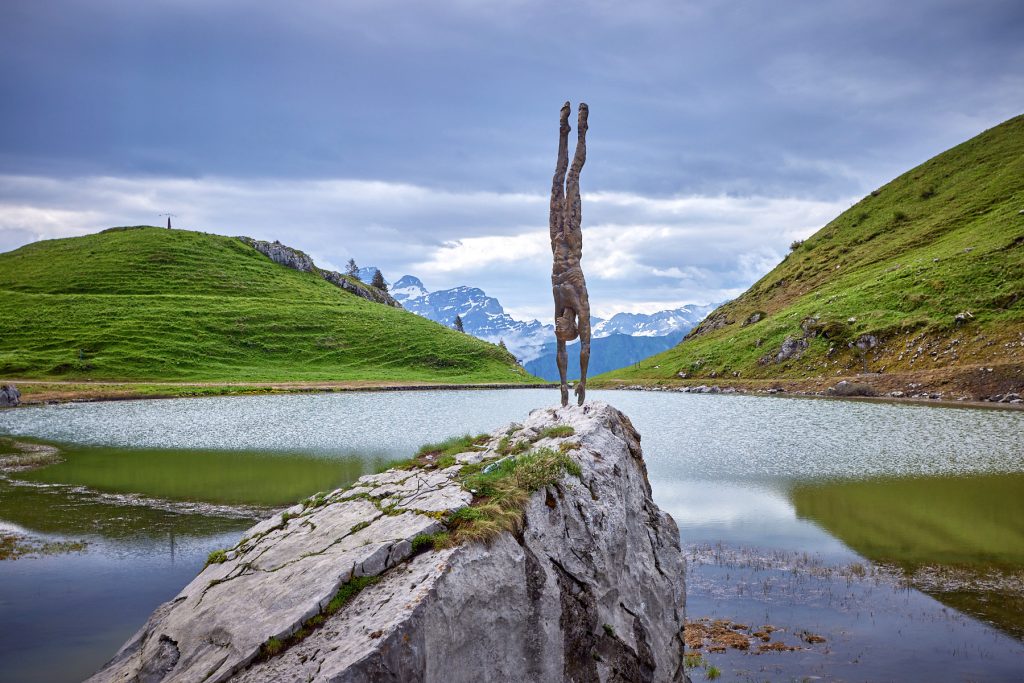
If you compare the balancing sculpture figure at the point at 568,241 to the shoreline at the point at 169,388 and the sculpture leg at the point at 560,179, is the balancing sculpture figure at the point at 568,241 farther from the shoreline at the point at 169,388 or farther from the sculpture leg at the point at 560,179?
the shoreline at the point at 169,388

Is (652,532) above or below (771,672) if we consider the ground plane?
above

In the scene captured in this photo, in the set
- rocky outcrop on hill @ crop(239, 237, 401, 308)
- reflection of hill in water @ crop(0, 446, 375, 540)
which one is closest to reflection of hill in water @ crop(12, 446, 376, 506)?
reflection of hill in water @ crop(0, 446, 375, 540)

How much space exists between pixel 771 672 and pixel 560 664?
19.3ft

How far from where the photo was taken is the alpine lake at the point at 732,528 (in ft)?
43.0

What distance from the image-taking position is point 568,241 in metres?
18.8

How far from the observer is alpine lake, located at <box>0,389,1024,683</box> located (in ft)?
43.0

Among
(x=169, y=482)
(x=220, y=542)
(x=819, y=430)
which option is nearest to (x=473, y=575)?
(x=220, y=542)

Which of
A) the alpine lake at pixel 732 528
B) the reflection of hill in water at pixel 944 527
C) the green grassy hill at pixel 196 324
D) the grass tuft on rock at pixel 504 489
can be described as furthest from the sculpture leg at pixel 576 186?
the green grassy hill at pixel 196 324

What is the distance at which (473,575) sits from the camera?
8.36m

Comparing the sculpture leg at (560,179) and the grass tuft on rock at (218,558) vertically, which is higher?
the sculpture leg at (560,179)

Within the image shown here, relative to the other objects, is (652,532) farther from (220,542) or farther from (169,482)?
(169,482)

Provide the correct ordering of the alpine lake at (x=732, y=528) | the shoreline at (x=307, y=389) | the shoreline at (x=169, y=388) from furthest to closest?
the shoreline at (x=169, y=388)
the shoreline at (x=307, y=389)
the alpine lake at (x=732, y=528)

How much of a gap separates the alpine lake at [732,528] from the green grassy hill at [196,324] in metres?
54.4

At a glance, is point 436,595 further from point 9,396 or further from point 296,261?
point 296,261
